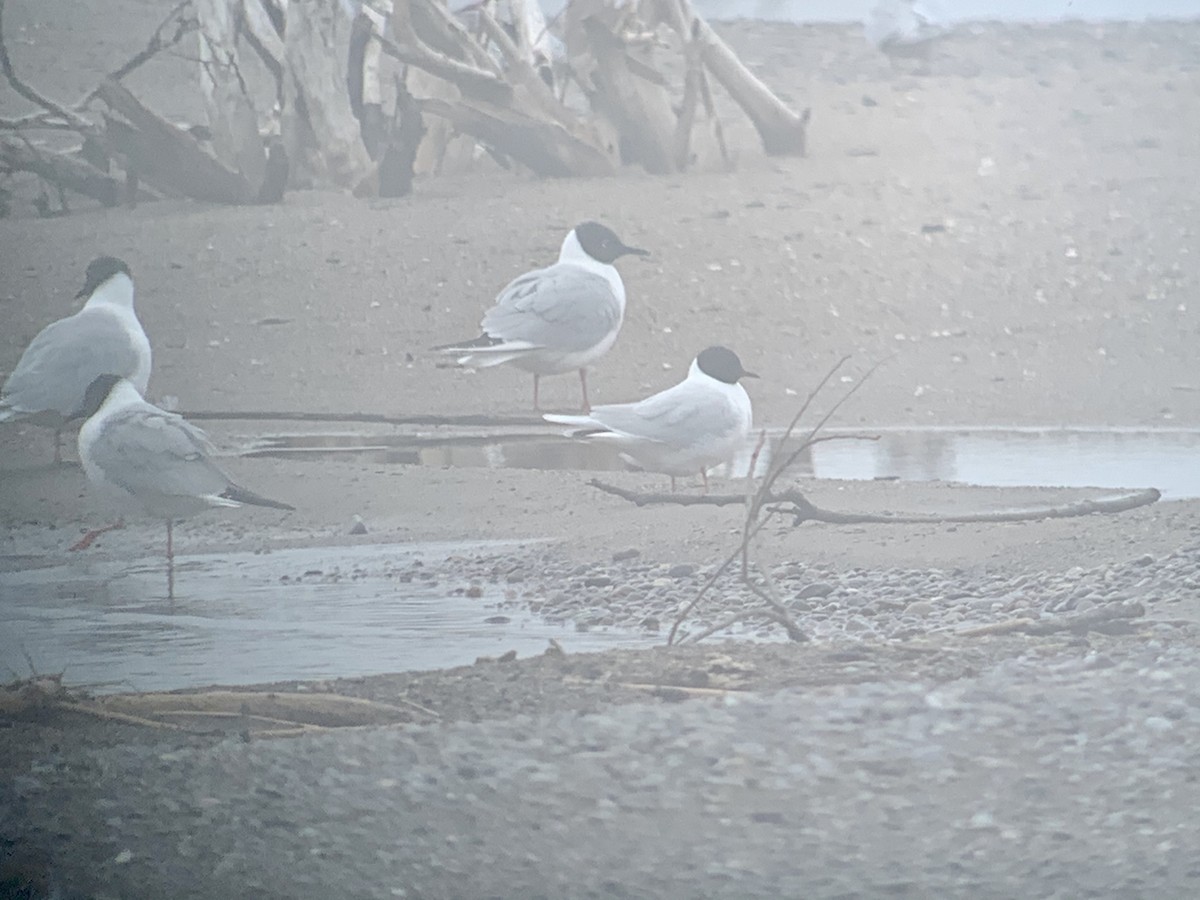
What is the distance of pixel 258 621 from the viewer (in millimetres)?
3254

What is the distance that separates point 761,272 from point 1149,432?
2.76 feet

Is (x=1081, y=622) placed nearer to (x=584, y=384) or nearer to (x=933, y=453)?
(x=933, y=453)

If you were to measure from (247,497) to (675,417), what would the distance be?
0.83 metres

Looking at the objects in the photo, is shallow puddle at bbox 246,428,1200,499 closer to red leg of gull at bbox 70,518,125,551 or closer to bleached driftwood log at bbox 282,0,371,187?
red leg of gull at bbox 70,518,125,551

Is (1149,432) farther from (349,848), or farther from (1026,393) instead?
(349,848)

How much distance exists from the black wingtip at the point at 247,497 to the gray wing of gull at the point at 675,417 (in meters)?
0.64

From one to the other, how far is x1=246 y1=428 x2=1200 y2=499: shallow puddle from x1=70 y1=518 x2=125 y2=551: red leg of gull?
32 cm

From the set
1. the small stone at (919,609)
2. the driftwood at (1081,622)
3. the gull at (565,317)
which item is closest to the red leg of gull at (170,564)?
the gull at (565,317)

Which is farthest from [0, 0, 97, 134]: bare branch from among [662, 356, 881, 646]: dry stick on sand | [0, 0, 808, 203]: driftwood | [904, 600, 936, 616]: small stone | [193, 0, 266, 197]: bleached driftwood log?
[904, 600, 936, 616]: small stone

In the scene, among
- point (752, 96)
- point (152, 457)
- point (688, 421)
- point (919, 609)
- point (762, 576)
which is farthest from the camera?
point (752, 96)

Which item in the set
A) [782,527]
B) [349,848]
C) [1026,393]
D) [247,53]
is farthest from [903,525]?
[247,53]

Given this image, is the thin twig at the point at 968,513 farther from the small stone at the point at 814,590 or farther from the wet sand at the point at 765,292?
the small stone at the point at 814,590

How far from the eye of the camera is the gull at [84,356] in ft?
11.5

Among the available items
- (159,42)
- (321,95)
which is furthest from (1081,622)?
(159,42)
